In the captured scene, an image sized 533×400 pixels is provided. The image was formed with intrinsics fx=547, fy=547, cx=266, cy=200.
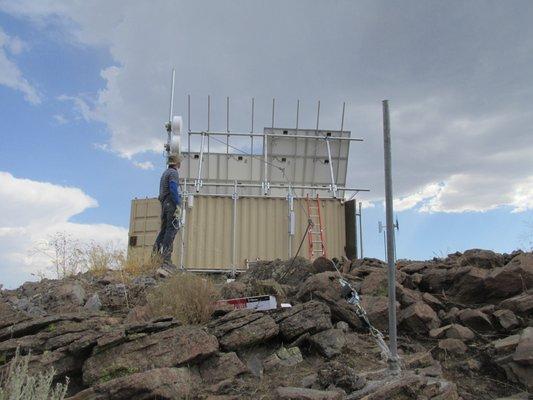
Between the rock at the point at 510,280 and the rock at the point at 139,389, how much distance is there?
439 centimetres

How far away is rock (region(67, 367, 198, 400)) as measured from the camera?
14.5 ft

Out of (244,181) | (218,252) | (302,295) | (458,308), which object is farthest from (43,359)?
(244,181)

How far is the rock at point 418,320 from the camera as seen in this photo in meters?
6.32

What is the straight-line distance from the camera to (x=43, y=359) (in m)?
4.98

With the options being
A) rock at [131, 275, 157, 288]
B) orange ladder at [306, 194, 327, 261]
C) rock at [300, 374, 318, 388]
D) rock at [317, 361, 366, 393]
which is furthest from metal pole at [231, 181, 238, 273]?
rock at [317, 361, 366, 393]

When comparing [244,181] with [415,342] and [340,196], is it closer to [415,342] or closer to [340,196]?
[340,196]

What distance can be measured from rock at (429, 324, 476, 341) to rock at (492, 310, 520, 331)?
40cm

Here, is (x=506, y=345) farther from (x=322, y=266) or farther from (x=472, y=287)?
(x=322, y=266)

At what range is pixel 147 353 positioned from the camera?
507cm

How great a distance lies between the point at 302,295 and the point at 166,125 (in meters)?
8.61

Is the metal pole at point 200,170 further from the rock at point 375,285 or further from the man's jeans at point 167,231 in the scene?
the rock at point 375,285

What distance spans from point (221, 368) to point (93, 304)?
3008mm

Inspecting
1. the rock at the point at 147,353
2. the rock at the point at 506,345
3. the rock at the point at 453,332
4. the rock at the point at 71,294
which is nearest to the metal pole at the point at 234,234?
the rock at the point at 71,294

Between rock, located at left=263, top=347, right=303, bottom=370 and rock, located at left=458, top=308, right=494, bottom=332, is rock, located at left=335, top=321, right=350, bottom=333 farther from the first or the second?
rock, located at left=458, top=308, right=494, bottom=332
